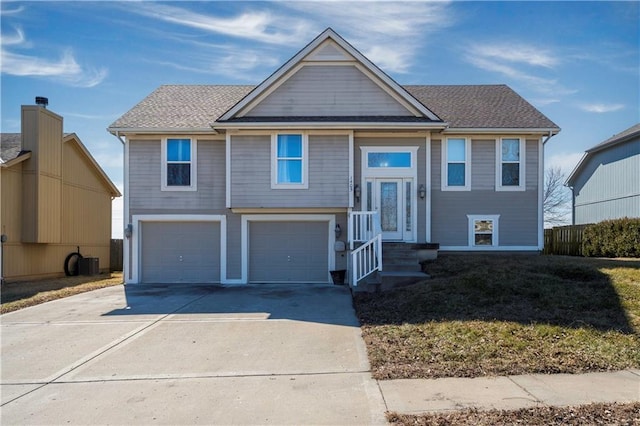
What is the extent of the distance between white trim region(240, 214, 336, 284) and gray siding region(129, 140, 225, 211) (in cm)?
111

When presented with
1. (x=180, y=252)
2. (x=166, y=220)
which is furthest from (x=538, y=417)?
(x=166, y=220)

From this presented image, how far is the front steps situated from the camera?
1080cm

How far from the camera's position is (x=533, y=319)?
762 cm

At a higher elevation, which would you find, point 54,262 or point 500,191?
point 500,191

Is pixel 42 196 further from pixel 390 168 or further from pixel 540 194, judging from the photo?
pixel 540 194

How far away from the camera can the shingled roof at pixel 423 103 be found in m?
14.2

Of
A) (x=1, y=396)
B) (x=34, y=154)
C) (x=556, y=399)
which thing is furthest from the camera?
(x=34, y=154)

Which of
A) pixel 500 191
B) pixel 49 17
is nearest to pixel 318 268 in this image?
pixel 500 191

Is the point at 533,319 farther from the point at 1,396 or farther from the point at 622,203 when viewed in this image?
the point at 622,203

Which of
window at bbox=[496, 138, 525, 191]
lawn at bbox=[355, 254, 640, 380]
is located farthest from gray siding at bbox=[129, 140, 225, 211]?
window at bbox=[496, 138, 525, 191]

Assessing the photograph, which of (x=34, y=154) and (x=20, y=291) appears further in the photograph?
(x=34, y=154)

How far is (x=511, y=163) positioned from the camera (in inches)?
569

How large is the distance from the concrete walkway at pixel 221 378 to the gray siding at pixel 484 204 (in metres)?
5.99

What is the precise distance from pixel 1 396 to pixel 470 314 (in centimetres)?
682
